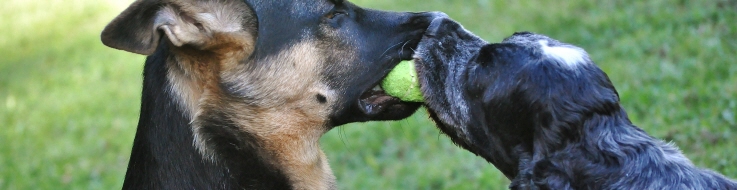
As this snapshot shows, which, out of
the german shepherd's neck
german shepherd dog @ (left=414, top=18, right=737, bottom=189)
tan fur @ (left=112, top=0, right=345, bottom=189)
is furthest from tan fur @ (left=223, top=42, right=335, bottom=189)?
german shepherd dog @ (left=414, top=18, right=737, bottom=189)

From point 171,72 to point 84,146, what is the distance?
21.8 ft

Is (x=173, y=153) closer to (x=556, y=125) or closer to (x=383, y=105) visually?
(x=383, y=105)

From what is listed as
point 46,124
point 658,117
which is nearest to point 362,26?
point 658,117

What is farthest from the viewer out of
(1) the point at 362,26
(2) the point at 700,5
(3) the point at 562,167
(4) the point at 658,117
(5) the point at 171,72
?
(2) the point at 700,5

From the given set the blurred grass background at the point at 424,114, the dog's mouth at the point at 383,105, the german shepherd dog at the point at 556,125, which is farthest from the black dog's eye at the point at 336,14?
the blurred grass background at the point at 424,114

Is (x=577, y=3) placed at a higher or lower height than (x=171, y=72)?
lower

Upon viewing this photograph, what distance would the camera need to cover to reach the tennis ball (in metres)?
5.04

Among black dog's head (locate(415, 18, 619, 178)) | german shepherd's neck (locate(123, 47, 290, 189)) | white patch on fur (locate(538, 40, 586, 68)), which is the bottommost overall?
german shepherd's neck (locate(123, 47, 290, 189))

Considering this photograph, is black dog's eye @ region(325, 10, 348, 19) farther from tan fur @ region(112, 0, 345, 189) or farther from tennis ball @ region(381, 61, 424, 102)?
tennis ball @ region(381, 61, 424, 102)

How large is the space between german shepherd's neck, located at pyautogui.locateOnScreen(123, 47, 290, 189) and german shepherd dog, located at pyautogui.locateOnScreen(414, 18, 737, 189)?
1249 millimetres

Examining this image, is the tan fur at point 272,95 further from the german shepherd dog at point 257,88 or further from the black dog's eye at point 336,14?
Result: the black dog's eye at point 336,14

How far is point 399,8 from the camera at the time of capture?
44.5ft

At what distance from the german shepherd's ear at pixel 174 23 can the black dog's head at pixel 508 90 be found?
1081 millimetres

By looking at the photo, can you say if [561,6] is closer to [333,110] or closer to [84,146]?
[84,146]
